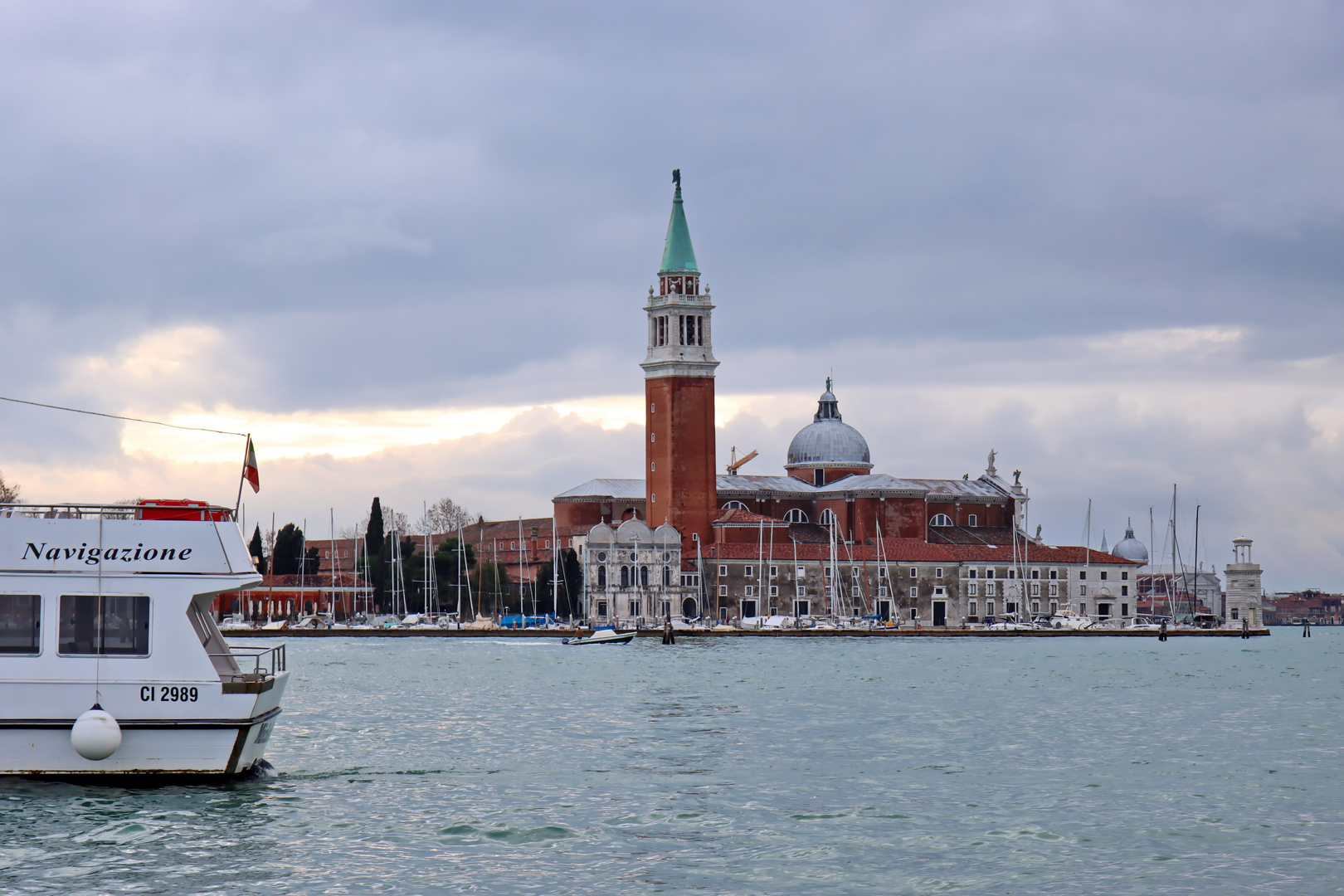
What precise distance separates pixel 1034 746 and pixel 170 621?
50.3ft

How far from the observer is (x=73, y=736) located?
57.5ft

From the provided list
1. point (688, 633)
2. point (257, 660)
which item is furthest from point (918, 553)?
point (257, 660)

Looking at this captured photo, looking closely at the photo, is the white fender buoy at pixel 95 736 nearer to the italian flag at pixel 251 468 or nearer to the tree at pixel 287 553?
the italian flag at pixel 251 468

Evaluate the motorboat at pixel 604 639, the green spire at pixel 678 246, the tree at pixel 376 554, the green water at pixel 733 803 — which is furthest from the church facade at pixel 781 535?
the green water at pixel 733 803

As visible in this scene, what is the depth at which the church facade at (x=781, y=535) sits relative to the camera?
107m

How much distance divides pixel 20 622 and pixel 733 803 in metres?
8.71

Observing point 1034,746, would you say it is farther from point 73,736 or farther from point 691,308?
point 691,308

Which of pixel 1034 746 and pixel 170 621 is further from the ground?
pixel 170 621

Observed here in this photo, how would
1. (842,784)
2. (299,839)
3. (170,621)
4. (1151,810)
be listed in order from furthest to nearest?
(842,784) < (1151,810) < (170,621) < (299,839)

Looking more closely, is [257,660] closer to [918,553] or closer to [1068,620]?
[918,553]

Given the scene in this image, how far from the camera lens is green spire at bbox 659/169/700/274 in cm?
10850

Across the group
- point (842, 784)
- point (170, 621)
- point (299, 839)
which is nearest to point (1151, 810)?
point (842, 784)

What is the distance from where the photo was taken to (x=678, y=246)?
358 ft

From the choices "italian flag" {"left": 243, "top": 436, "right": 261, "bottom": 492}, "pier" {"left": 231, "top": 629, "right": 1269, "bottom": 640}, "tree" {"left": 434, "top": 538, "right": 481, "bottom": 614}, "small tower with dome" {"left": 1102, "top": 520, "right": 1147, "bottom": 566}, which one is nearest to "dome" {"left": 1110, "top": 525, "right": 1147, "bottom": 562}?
"small tower with dome" {"left": 1102, "top": 520, "right": 1147, "bottom": 566}
